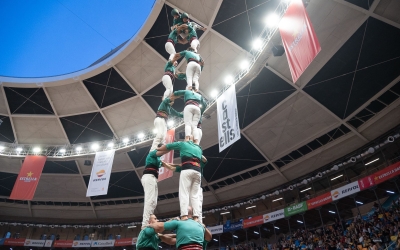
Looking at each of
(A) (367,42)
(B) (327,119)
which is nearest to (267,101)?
(B) (327,119)

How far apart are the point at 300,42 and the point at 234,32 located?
28.5ft

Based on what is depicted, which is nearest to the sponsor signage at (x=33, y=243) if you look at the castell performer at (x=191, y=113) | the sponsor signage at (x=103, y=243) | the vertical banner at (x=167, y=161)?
the sponsor signage at (x=103, y=243)

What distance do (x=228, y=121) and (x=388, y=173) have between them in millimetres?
10880

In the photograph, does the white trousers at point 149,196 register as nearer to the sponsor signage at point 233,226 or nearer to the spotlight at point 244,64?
the spotlight at point 244,64

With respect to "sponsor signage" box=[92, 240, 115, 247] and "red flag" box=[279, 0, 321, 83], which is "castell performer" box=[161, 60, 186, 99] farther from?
"sponsor signage" box=[92, 240, 115, 247]

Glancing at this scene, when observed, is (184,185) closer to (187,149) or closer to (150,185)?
(187,149)

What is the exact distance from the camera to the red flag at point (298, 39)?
1012 centimetres

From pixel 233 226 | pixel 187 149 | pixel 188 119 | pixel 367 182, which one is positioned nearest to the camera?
pixel 187 149

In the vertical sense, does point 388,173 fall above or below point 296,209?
above

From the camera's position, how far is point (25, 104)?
2431 centimetres

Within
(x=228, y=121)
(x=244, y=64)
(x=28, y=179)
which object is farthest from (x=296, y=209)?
(x=28, y=179)

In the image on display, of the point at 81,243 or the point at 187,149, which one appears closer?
the point at 187,149

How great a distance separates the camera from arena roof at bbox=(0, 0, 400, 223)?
16.2m

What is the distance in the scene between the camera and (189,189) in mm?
4559
